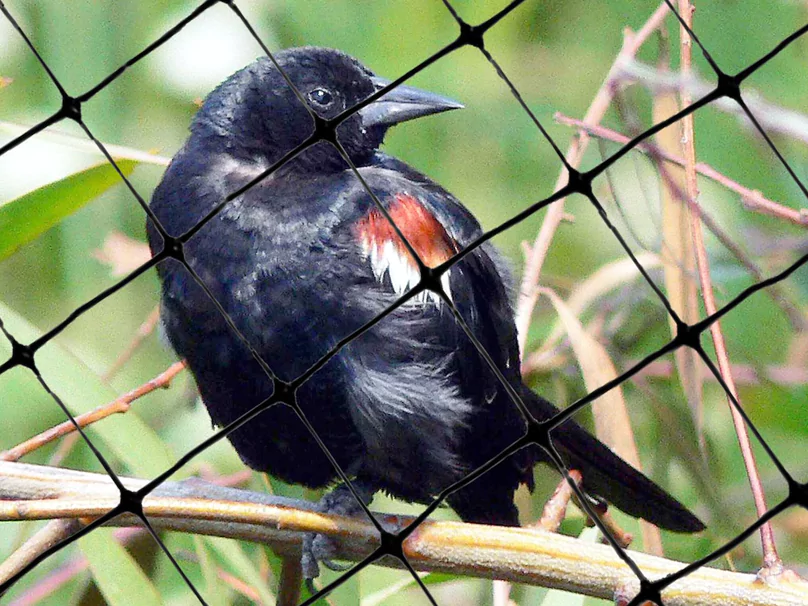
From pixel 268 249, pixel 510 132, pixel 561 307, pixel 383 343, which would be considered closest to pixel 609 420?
pixel 561 307

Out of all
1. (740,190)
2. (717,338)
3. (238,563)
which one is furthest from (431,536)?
(740,190)

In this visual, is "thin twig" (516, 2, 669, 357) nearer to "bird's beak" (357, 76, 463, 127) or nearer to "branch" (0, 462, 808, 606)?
"bird's beak" (357, 76, 463, 127)

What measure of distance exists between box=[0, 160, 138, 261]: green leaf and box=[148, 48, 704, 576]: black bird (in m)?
0.11

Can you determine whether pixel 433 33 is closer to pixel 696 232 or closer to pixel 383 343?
pixel 383 343

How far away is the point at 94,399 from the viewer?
1437 millimetres

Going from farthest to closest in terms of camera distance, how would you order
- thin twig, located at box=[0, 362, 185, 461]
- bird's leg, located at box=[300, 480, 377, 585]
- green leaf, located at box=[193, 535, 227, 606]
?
green leaf, located at box=[193, 535, 227, 606], bird's leg, located at box=[300, 480, 377, 585], thin twig, located at box=[0, 362, 185, 461]

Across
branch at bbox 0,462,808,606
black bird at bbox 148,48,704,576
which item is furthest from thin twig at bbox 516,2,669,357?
branch at bbox 0,462,808,606

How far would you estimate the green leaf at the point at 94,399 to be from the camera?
56.7 inches

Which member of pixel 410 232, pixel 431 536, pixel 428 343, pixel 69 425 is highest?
pixel 410 232

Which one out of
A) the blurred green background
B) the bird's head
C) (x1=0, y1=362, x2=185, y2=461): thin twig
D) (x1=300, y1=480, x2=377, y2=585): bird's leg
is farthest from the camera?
the blurred green background

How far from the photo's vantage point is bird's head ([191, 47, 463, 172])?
1.65 m

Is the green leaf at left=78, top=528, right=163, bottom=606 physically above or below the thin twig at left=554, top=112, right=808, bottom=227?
below

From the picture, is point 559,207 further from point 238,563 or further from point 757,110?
point 238,563

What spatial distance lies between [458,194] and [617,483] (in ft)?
5.41
